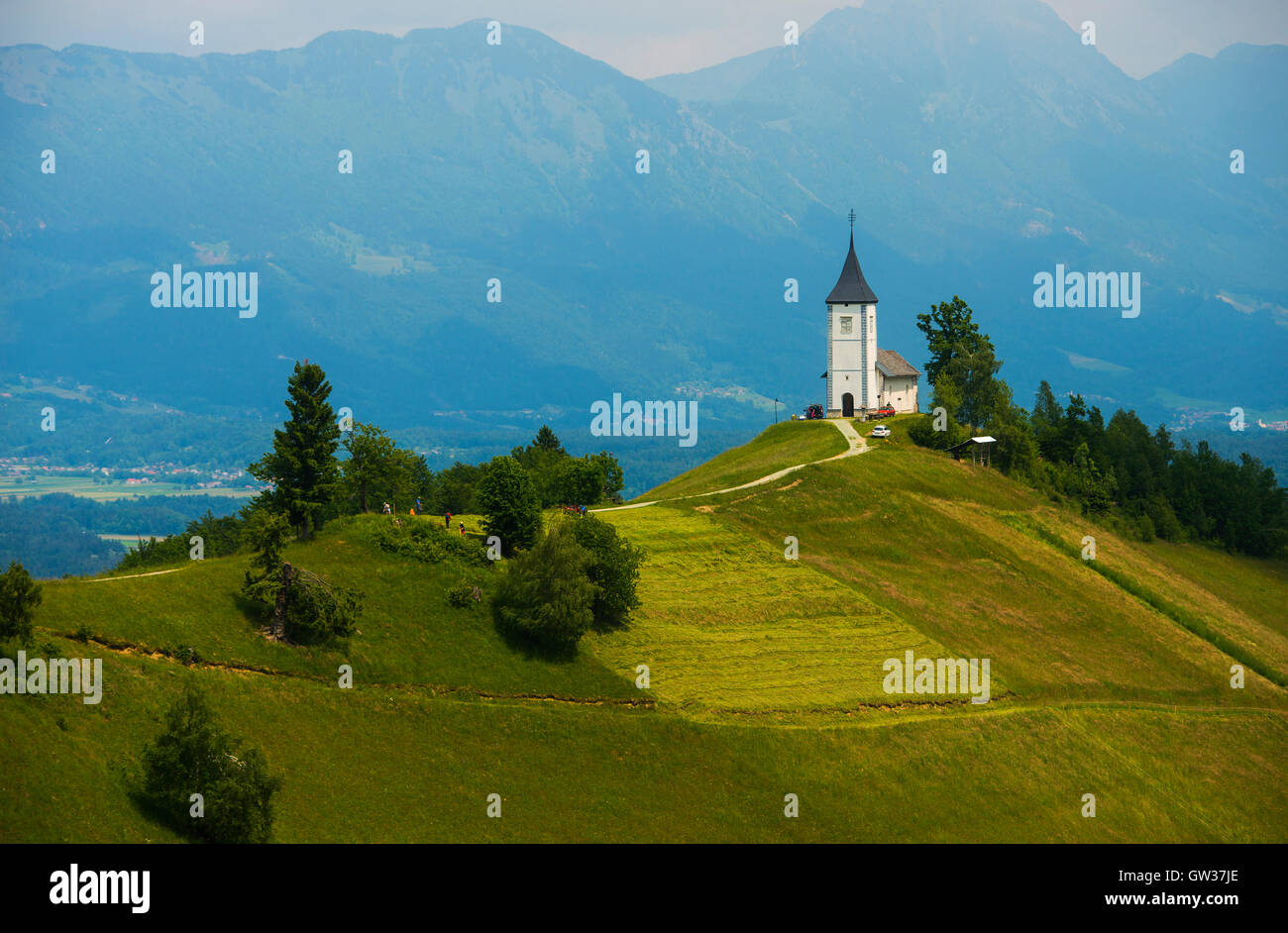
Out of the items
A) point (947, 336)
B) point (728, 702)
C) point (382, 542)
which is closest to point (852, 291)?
point (947, 336)

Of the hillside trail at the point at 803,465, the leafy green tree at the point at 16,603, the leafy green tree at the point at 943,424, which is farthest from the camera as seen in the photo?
the leafy green tree at the point at 943,424

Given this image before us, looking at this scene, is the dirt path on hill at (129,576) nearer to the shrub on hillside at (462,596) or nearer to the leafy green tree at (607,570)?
the shrub on hillside at (462,596)

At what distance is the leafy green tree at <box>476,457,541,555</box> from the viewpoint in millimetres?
80812

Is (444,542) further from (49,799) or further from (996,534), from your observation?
(996,534)

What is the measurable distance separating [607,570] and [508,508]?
285 inches

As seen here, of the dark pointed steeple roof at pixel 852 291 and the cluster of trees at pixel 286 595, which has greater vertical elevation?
the dark pointed steeple roof at pixel 852 291

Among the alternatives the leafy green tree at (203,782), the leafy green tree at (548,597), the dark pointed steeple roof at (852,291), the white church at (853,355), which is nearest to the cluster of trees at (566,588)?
the leafy green tree at (548,597)

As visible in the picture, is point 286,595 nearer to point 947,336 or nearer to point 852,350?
point 852,350

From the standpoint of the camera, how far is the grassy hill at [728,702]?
57.3 metres

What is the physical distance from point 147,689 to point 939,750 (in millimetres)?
40500

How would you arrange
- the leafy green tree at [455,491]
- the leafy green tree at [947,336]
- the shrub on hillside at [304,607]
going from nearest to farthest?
the shrub on hillside at [304,607]
the leafy green tree at [455,491]
the leafy green tree at [947,336]

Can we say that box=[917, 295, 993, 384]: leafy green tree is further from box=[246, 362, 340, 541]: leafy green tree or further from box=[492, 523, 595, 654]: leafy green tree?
box=[246, 362, 340, 541]: leafy green tree

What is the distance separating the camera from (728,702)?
73.2 meters

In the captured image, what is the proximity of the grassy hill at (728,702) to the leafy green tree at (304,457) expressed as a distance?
9.07 feet
